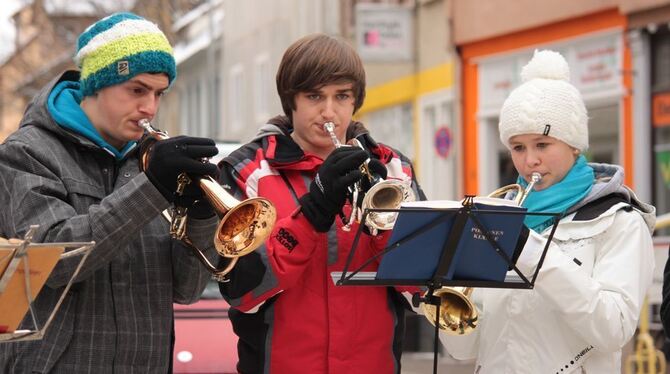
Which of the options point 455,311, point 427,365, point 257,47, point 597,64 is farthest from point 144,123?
point 257,47

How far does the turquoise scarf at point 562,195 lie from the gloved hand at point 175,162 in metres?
1.16

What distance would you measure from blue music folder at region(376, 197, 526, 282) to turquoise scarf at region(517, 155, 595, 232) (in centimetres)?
49

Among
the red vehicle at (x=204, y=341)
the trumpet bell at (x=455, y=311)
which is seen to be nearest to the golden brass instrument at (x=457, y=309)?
the trumpet bell at (x=455, y=311)

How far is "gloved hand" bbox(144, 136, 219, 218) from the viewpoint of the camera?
3867 millimetres

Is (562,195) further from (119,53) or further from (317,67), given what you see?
(119,53)

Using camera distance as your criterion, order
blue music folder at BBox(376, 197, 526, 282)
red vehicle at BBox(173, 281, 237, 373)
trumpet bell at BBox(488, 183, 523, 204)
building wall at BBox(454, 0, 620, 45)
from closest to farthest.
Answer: blue music folder at BBox(376, 197, 526, 282) → trumpet bell at BBox(488, 183, 523, 204) → red vehicle at BBox(173, 281, 237, 373) → building wall at BBox(454, 0, 620, 45)

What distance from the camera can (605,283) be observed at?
4266 mm

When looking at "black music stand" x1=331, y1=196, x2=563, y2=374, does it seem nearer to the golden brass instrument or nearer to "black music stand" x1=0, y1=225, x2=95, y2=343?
the golden brass instrument

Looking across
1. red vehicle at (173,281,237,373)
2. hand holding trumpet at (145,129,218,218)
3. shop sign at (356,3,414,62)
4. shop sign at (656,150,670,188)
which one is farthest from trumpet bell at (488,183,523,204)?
shop sign at (356,3,414,62)

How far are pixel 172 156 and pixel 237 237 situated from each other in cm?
30

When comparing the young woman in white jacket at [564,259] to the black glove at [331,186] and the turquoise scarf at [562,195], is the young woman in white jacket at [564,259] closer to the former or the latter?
the turquoise scarf at [562,195]

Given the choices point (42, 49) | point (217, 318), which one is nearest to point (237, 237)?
point (217, 318)

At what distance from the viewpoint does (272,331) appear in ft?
14.0

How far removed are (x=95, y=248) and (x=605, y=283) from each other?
159 cm
